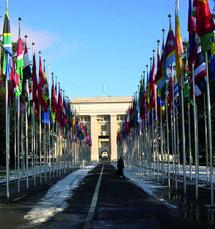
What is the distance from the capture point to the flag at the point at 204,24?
17.8 metres

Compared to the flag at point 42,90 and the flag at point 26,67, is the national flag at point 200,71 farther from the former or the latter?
the flag at point 42,90

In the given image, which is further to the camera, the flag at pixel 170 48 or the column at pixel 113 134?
the column at pixel 113 134

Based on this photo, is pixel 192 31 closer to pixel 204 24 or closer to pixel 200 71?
pixel 204 24

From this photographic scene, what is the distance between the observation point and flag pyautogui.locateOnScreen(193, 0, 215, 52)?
1784 centimetres

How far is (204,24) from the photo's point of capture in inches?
708

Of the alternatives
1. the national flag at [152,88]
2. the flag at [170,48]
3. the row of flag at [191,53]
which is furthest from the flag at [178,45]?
the national flag at [152,88]

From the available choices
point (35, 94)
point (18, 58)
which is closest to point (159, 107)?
point (35, 94)

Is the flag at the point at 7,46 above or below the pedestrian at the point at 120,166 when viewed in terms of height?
above

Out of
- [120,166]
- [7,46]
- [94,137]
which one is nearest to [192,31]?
[7,46]

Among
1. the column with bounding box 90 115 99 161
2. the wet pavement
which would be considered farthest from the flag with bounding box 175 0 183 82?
the column with bounding box 90 115 99 161

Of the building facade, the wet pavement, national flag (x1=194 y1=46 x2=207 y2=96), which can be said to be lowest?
the wet pavement

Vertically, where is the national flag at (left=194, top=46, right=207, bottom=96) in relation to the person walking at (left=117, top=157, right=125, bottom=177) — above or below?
above

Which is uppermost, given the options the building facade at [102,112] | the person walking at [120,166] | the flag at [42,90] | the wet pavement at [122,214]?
the building facade at [102,112]

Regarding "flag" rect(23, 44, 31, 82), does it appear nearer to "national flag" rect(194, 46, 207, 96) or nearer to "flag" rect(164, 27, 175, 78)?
"flag" rect(164, 27, 175, 78)
